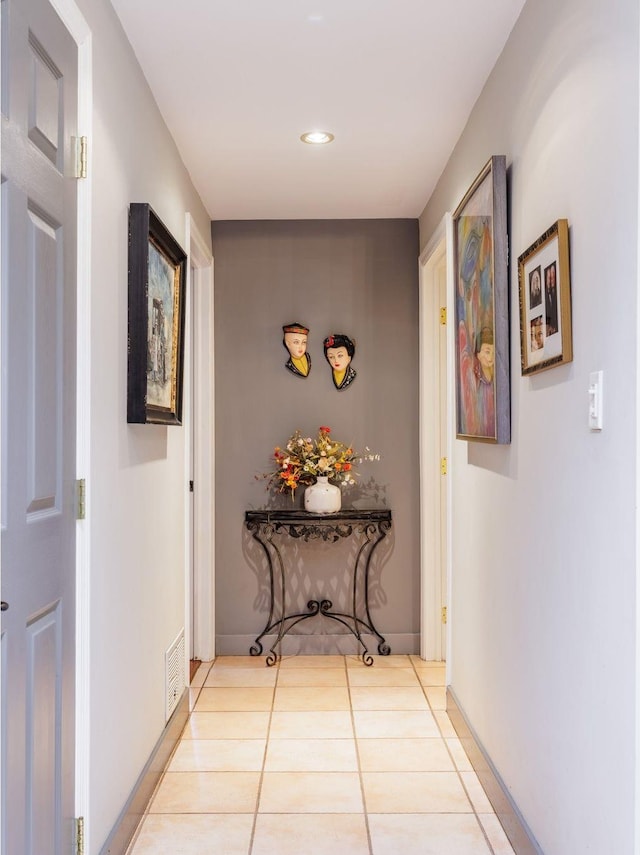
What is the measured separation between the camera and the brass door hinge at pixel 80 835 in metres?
1.88

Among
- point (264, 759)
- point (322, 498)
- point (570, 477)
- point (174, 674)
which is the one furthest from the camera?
point (322, 498)

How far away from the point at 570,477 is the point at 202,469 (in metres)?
2.75

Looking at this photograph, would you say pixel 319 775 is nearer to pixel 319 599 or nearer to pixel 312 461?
pixel 319 599

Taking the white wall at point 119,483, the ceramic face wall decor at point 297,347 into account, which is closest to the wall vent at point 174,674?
the white wall at point 119,483

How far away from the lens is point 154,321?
260 cm

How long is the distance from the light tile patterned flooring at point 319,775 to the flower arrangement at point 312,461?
1015mm

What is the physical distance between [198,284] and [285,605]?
6.04 feet

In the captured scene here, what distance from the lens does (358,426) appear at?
173 inches

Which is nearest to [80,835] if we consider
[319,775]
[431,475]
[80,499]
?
[80,499]

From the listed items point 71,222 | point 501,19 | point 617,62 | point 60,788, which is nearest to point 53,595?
point 60,788

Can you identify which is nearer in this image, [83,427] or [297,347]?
[83,427]

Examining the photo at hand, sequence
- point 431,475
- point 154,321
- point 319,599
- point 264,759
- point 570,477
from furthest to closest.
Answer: point 319,599
point 431,475
point 264,759
point 154,321
point 570,477

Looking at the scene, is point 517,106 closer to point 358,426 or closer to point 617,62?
point 617,62

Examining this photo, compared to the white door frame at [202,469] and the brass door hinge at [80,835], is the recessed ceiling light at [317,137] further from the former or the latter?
the brass door hinge at [80,835]
